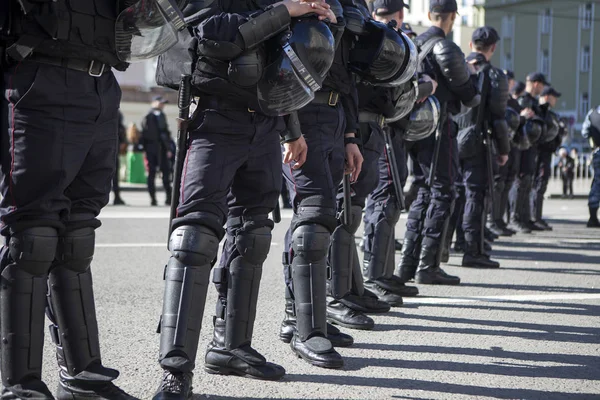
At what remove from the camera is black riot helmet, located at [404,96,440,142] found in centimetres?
636

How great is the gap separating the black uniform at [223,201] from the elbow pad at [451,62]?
116 inches

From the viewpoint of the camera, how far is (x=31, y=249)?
311 cm

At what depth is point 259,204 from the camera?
387 cm

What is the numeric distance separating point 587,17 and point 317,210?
53216mm

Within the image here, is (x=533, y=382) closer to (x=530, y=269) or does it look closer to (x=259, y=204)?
(x=259, y=204)

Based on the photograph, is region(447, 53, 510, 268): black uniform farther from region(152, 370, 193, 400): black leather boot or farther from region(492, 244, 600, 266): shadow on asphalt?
region(152, 370, 193, 400): black leather boot

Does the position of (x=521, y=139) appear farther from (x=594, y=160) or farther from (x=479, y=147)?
(x=479, y=147)

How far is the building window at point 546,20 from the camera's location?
5619 centimetres

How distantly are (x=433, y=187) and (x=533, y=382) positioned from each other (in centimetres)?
329

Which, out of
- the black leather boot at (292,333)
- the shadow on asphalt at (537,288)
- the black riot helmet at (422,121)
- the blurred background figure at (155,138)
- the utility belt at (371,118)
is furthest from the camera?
the blurred background figure at (155,138)

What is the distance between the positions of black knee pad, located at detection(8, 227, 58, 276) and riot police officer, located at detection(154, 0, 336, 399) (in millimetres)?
523

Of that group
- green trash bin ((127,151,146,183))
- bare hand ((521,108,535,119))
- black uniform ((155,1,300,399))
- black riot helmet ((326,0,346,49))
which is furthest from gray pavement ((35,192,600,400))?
green trash bin ((127,151,146,183))

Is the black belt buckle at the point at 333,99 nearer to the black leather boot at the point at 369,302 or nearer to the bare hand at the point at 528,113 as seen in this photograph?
the black leather boot at the point at 369,302

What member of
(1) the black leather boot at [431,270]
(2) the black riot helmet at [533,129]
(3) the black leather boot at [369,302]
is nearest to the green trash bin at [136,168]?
(2) the black riot helmet at [533,129]
